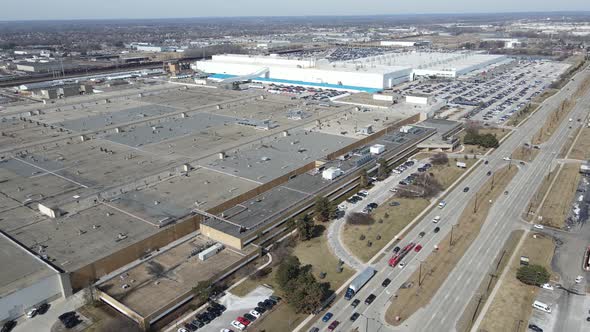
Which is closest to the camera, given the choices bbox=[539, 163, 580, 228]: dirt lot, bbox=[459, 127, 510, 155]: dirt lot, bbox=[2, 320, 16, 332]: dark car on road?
bbox=[2, 320, 16, 332]: dark car on road

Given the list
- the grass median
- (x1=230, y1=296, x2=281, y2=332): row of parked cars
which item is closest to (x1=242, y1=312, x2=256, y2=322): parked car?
(x1=230, y1=296, x2=281, y2=332): row of parked cars

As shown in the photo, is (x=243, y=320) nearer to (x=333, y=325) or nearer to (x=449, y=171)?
(x=333, y=325)

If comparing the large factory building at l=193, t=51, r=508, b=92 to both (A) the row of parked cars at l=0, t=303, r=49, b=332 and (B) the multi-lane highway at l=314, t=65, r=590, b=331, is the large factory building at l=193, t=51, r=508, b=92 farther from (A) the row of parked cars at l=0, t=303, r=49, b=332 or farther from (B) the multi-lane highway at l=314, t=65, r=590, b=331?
(A) the row of parked cars at l=0, t=303, r=49, b=332

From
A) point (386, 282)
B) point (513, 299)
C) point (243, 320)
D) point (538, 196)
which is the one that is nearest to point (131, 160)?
point (243, 320)

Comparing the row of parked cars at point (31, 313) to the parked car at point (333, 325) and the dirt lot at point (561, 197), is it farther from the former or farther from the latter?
the dirt lot at point (561, 197)

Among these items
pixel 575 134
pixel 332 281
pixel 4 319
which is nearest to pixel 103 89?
pixel 4 319

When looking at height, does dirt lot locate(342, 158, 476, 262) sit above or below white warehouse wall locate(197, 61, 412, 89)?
below
